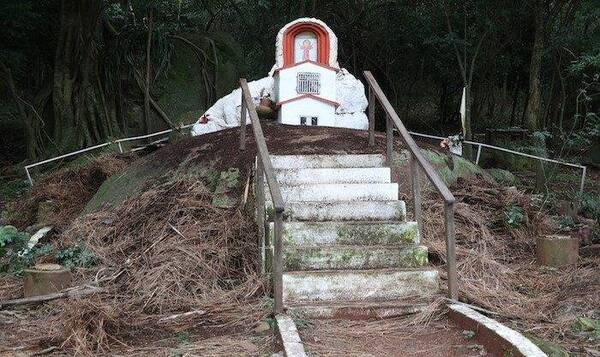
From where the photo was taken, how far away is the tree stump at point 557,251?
6336mm

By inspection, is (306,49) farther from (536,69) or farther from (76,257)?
(76,257)

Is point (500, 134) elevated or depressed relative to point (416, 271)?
elevated

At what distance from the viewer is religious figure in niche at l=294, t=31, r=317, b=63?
946cm

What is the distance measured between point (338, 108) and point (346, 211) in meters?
4.03

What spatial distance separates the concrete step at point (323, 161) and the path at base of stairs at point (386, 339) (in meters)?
2.29

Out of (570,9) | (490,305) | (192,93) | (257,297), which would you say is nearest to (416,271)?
(490,305)

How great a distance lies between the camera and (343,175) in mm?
6371

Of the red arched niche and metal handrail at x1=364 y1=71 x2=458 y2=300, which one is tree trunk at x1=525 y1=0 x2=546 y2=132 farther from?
metal handrail at x1=364 y1=71 x2=458 y2=300

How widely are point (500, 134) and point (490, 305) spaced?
34.9ft

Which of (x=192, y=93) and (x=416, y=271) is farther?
(x=192, y=93)

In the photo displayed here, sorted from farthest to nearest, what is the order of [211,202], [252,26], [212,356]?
[252,26], [211,202], [212,356]

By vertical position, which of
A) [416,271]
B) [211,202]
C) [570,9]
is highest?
[570,9]

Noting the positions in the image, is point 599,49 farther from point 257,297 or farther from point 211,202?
point 257,297

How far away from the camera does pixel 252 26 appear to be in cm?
1778
